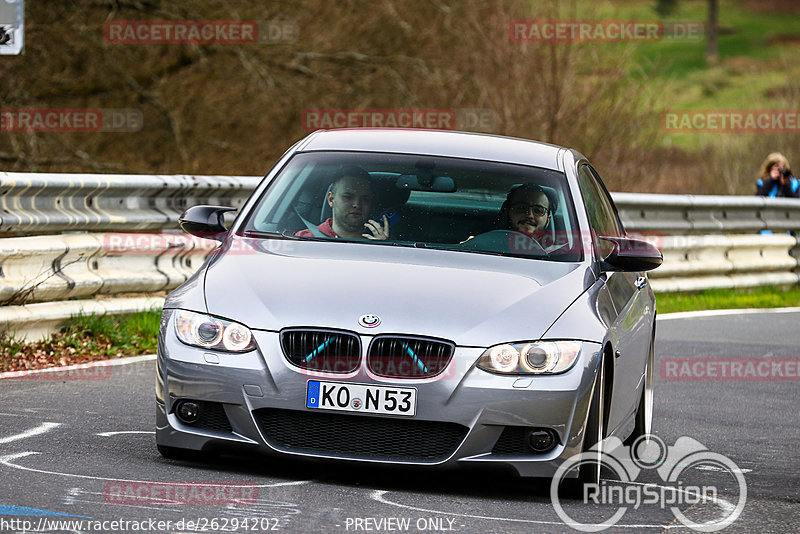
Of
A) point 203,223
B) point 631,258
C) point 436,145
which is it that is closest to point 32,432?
point 203,223

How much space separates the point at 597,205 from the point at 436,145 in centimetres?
94

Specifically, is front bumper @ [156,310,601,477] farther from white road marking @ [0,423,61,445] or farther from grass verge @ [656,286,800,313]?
grass verge @ [656,286,800,313]

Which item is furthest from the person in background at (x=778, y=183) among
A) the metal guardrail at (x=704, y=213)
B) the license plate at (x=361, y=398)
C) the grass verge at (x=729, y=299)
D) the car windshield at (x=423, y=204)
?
the license plate at (x=361, y=398)

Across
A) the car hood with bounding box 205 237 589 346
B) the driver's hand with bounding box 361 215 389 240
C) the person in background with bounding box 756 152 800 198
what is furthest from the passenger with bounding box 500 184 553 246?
the person in background with bounding box 756 152 800 198

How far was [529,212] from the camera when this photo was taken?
7.38 m

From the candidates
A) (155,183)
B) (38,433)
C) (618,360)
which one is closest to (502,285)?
(618,360)

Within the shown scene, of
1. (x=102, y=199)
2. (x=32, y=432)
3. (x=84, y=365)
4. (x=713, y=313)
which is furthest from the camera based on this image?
(x=713, y=313)

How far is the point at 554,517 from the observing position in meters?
5.94

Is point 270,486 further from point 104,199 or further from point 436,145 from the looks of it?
point 104,199

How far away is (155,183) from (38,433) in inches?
172

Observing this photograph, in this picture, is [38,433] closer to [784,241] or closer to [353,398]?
[353,398]

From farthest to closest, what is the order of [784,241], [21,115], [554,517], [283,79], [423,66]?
1. [423,66]
2. [283,79]
3. [784,241]
4. [21,115]
5. [554,517]

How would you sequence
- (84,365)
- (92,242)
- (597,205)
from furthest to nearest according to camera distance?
(92,242)
(84,365)
(597,205)

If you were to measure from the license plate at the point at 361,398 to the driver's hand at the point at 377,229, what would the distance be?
1340mm
